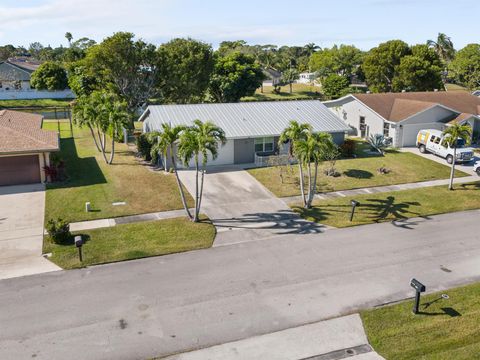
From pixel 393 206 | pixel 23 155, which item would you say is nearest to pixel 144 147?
pixel 23 155

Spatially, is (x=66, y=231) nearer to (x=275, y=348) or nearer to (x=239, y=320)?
(x=239, y=320)

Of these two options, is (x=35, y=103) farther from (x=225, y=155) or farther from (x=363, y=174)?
(x=363, y=174)

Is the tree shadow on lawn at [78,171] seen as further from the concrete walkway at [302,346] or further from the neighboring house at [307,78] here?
the neighboring house at [307,78]

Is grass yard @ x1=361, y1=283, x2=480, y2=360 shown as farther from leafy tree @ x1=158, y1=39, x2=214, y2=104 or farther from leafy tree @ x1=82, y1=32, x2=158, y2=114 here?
leafy tree @ x1=158, y1=39, x2=214, y2=104

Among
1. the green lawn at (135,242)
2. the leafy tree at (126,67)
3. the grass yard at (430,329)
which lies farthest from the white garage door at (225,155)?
the grass yard at (430,329)

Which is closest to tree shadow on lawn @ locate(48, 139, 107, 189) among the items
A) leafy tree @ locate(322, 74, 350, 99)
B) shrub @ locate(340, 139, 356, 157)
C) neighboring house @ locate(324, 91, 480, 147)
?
shrub @ locate(340, 139, 356, 157)

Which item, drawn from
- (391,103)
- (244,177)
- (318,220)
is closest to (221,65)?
(391,103)
